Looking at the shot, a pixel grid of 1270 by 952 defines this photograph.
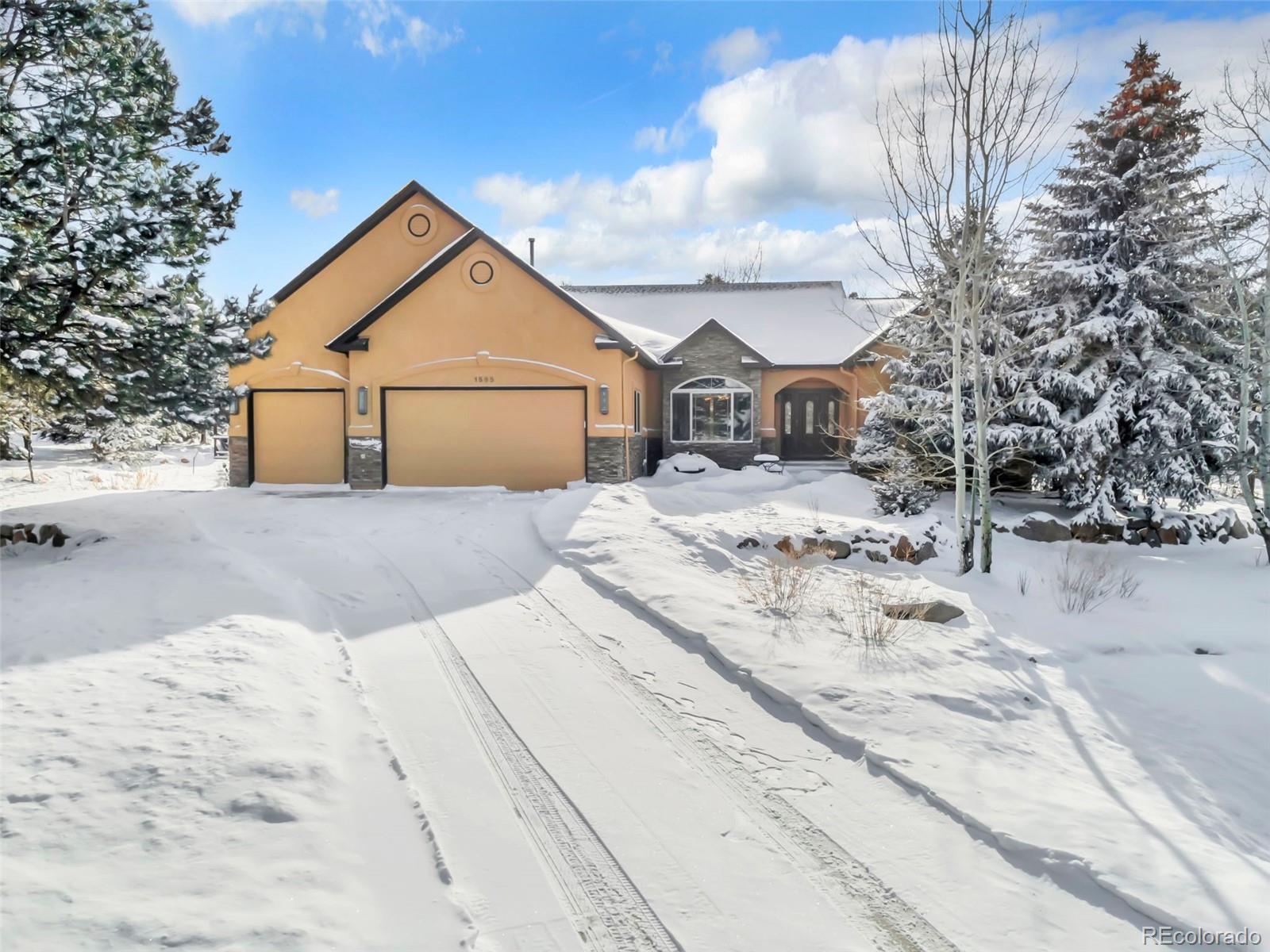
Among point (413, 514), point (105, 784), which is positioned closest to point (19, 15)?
point (413, 514)

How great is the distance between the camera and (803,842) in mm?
3293

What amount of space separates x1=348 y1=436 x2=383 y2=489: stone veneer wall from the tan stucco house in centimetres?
3

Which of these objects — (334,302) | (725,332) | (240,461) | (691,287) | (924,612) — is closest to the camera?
(924,612)

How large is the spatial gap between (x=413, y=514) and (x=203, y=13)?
7.37 metres

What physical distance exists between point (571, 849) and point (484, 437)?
1324 cm

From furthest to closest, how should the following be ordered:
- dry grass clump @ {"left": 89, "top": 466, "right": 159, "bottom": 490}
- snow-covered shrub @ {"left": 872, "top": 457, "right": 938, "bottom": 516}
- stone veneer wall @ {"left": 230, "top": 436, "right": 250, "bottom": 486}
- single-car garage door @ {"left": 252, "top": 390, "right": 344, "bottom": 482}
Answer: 1. single-car garage door @ {"left": 252, "top": 390, "right": 344, "bottom": 482}
2. stone veneer wall @ {"left": 230, "top": 436, "right": 250, "bottom": 486}
3. dry grass clump @ {"left": 89, "top": 466, "right": 159, "bottom": 490}
4. snow-covered shrub @ {"left": 872, "top": 457, "right": 938, "bottom": 516}

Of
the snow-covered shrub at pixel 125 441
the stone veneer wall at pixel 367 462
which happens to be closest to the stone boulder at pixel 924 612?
the stone veneer wall at pixel 367 462

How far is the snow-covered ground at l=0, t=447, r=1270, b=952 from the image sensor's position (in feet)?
9.14

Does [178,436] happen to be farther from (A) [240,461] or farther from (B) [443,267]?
(B) [443,267]

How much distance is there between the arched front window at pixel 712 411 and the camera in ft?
68.3

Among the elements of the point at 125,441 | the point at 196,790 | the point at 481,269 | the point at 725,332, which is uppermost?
the point at 481,269

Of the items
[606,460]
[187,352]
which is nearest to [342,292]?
[606,460]

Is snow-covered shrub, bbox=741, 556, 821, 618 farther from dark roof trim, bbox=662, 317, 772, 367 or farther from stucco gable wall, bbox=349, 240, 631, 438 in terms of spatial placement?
dark roof trim, bbox=662, 317, 772, 367

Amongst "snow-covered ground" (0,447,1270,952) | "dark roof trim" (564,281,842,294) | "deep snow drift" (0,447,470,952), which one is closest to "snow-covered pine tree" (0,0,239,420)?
"snow-covered ground" (0,447,1270,952)
